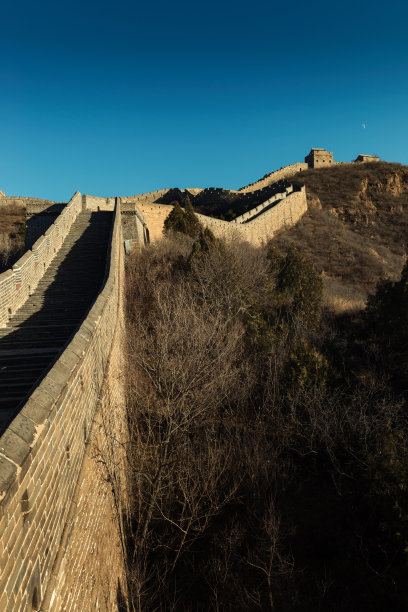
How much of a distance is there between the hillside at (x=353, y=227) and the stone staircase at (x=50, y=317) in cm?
1520

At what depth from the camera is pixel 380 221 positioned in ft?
148

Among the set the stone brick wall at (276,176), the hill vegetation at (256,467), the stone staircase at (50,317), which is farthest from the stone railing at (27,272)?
the stone brick wall at (276,176)

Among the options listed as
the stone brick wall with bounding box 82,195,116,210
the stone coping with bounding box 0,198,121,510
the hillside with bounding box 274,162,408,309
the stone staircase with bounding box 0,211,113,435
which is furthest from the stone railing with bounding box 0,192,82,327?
the hillside with bounding box 274,162,408,309

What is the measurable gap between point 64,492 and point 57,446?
0.53 metres

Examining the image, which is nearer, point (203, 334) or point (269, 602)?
point (269, 602)

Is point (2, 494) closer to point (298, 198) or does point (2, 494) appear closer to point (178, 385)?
point (178, 385)

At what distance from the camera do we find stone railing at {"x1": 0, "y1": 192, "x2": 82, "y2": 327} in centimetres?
866

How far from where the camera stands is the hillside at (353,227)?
99.8 ft

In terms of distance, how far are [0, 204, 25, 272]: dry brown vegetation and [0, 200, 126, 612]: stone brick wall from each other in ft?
53.0

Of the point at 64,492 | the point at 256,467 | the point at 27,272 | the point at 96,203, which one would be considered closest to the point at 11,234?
the point at 96,203

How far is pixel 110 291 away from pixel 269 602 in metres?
8.22

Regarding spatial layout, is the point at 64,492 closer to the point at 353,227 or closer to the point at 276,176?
the point at 353,227

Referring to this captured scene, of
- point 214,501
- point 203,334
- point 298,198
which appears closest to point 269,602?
point 214,501

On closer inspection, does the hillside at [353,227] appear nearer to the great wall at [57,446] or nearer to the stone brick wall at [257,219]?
the stone brick wall at [257,219]
